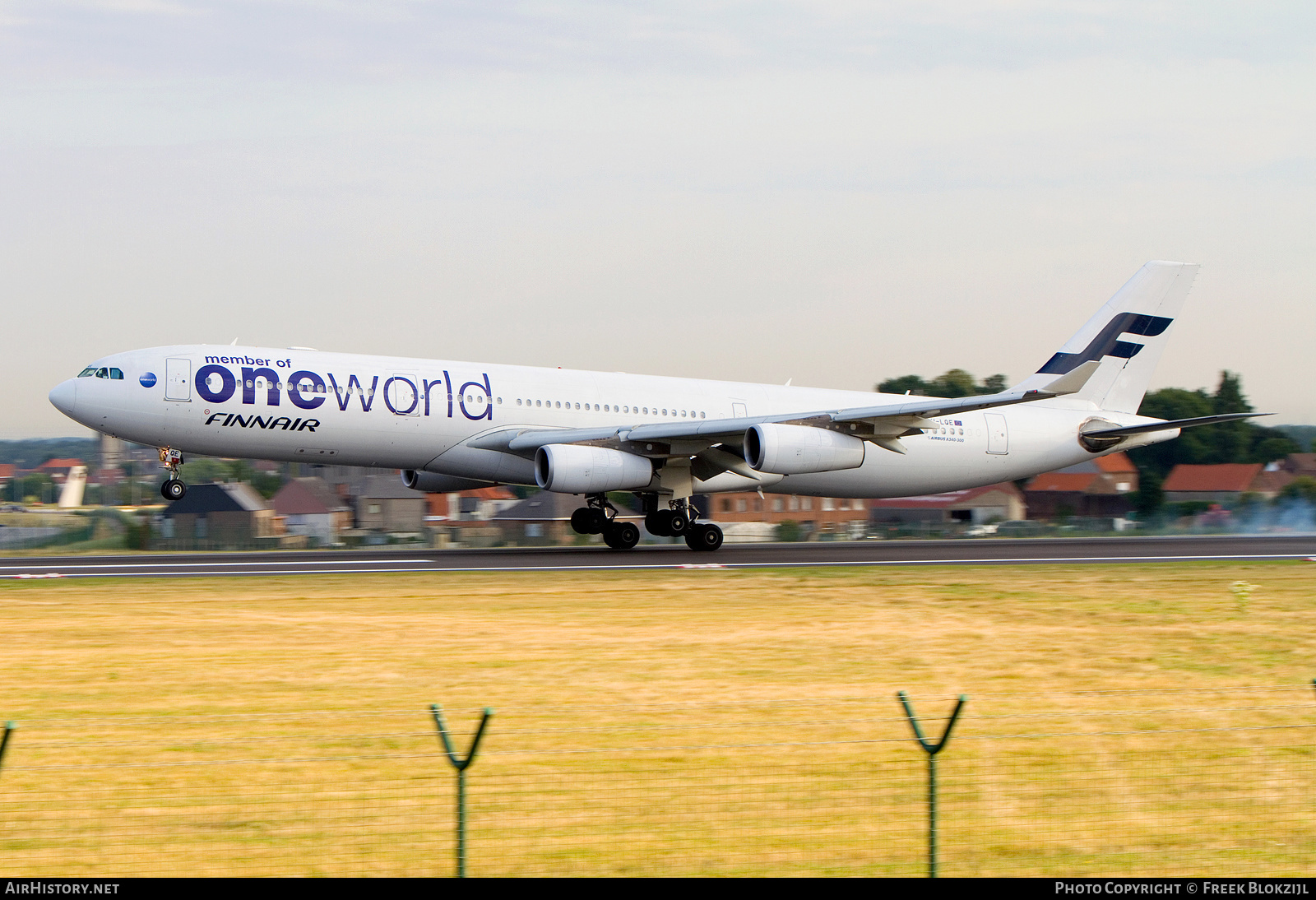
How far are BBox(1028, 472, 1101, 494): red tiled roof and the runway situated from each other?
56.2 metres

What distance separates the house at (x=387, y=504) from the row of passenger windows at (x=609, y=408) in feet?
167

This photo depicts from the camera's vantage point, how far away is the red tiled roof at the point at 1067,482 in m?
97.4

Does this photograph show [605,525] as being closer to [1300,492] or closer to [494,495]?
[1300,492]

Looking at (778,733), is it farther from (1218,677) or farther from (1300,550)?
(1300,550)

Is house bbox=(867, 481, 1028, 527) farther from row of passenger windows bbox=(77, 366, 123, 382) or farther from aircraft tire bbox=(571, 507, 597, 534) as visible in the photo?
row of passenger windows bbox=(77, 366, 123, 382)

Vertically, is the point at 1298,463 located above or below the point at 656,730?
above

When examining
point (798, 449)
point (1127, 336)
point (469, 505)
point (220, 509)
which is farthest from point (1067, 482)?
point (798, 449)

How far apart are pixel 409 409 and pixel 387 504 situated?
180ft

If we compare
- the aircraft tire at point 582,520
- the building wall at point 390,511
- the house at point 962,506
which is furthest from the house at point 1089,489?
the aircraft tire at point 582,520

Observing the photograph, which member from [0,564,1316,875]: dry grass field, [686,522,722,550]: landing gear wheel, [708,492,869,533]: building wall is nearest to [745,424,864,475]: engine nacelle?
[686,522,722,550]: landing gear wheel

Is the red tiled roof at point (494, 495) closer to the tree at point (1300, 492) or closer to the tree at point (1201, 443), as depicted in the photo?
the tree at point (1201, 443)

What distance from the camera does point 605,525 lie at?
117 ft

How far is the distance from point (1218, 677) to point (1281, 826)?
7.38 metres

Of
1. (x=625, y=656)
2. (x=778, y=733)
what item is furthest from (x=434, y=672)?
(x=778, y=733)
